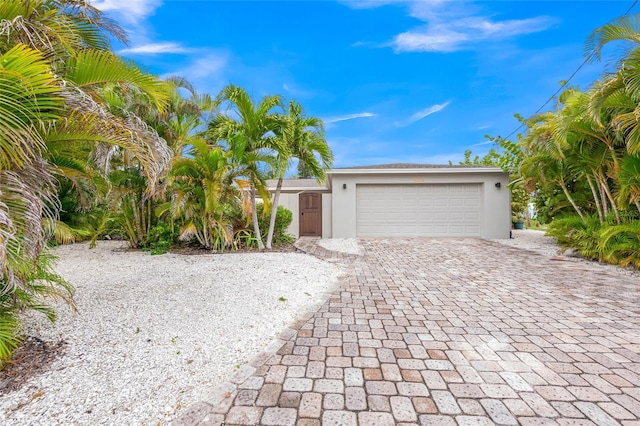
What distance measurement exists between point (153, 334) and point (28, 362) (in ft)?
2.86

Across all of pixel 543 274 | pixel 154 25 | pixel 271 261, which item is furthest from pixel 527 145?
pixel 154 25

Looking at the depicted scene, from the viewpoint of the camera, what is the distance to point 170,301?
3.66 meters

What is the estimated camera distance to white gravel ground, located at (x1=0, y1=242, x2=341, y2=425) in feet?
5.87

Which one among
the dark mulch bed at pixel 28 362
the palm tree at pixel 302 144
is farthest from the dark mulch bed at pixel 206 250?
the dark mulch bed at pixel 28 362

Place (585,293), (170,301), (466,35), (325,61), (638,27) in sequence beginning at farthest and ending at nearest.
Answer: (325,61), (466,35), (638,27), (585,293), (170,301)

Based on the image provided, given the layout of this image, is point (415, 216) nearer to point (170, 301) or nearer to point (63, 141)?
point (170, 301)

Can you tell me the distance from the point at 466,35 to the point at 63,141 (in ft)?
43.7

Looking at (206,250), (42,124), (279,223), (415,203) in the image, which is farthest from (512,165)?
(42,124)

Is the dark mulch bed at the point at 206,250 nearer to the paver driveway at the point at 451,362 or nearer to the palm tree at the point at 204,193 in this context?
the palm tree at the point at 204,193

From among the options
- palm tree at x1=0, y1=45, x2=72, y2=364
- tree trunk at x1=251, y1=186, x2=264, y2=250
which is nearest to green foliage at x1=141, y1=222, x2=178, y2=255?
tree trunk at x1=251, y1=186, x2=264, y2=250

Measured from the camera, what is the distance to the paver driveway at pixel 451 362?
1750 mm

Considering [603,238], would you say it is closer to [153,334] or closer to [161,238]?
[153,334]

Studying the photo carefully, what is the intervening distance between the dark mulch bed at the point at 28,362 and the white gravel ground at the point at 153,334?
0.07 m

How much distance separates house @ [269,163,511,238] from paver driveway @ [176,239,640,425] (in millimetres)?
7010
